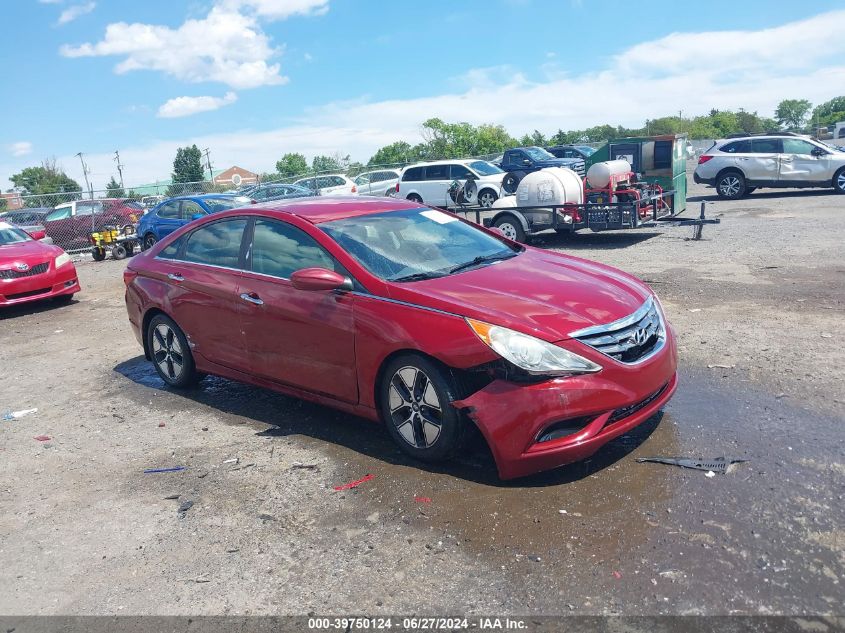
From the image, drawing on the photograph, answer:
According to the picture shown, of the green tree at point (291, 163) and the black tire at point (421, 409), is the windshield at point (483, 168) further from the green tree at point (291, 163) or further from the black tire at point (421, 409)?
the green tree at point (291, 163)

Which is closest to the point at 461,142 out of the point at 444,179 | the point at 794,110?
the point at 444,179

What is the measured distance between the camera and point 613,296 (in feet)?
14.5

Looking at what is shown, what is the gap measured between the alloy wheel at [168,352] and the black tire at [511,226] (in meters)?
8.77

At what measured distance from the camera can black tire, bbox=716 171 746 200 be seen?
20.8 metres

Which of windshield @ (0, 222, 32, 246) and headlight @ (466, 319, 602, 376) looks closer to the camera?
headlight @ (466, 319, 602, 376)

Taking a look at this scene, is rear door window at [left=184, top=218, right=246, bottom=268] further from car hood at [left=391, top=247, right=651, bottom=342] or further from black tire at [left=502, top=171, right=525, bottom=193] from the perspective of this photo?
black tire at [left=502, top=171, right=525, bottom=193]

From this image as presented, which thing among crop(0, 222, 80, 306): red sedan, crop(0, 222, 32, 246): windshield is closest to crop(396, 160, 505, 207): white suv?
crop(0, 222, 32, 246): windshield

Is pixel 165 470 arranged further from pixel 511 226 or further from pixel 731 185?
pixel 731 185

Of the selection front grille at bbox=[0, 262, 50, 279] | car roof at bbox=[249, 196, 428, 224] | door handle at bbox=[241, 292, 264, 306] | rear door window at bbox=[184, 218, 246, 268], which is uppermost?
car roof at bbox=[249, 196, 428, 224]

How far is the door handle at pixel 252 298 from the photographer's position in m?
5.22

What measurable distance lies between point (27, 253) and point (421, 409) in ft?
31.2

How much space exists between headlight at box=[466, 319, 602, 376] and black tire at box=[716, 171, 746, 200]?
19242mm

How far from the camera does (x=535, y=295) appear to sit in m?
4.33

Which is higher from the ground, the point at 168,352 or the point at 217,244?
the point at 217,244
